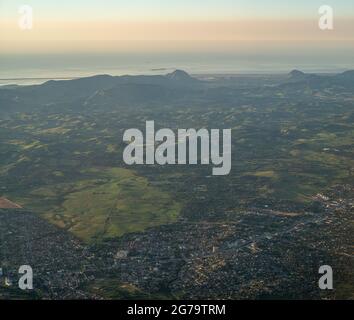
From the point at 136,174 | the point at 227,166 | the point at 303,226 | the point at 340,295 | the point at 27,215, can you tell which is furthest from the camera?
the point at 227,166

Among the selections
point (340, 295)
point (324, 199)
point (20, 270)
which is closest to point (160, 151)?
point (324, 199)

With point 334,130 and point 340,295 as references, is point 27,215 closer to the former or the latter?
point 340,295

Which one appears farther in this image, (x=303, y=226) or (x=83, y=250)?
(x=303, y=226)

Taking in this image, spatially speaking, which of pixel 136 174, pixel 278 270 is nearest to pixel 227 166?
pixel 136 174

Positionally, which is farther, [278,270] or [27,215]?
[27,215]
